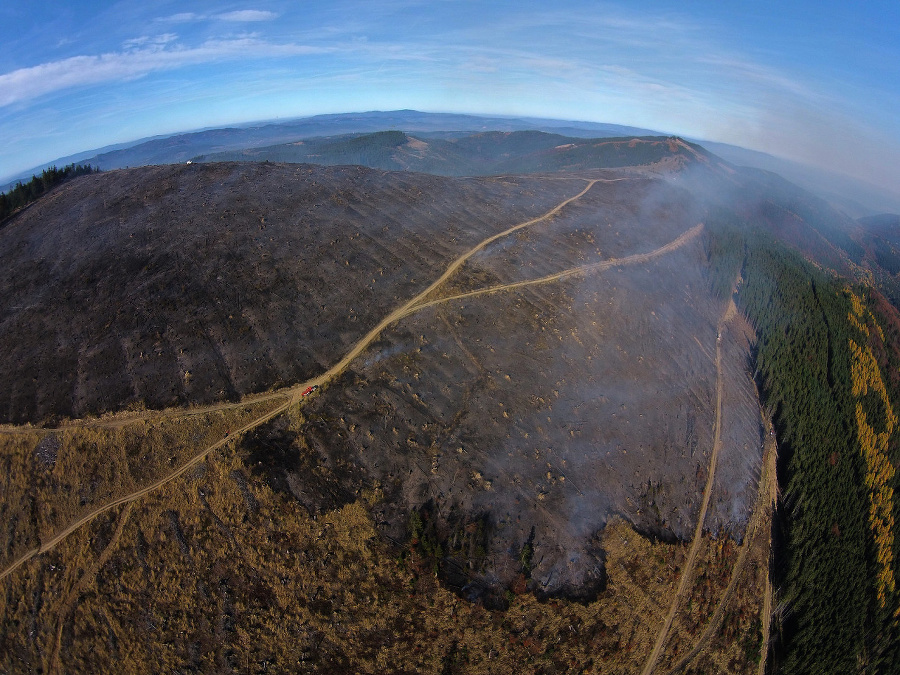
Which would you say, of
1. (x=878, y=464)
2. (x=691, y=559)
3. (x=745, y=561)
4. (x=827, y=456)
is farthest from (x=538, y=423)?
(x=878, y=464)

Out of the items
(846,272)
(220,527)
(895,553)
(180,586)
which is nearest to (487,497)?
(220,527)

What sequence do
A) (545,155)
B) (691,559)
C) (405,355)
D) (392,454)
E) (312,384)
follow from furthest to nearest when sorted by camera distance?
(545,155) < (405,355) < (691,559) < (312,384) < (392,454)

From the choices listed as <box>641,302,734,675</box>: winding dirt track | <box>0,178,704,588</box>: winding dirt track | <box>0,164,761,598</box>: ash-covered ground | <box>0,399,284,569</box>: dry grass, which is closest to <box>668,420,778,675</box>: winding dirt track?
<box>0,164,761,598</box>: ash-covered ground

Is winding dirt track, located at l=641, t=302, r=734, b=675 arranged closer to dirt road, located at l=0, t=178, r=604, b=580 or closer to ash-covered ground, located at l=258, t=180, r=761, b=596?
ash-covered ground, located at l=258, t=180, r=761, b=596

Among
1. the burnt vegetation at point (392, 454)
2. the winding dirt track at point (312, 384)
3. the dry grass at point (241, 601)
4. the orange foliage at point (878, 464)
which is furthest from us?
the orange foliage at point (878, 464)

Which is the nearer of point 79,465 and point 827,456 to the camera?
point 79,465

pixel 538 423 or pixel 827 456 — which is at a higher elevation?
pixel 538 423

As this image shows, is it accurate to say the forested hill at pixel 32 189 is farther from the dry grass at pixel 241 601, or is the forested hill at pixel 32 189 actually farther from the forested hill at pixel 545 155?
the forested hill at pixel 545 155

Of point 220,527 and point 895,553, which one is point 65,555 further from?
point 895,553

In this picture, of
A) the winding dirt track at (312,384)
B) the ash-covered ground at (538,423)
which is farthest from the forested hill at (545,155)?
the ash-covered ground at (538,423)

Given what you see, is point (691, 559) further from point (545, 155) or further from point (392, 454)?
point (545, 155)

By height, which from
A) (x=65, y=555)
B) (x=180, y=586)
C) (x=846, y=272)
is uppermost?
(x=846, y=272)
